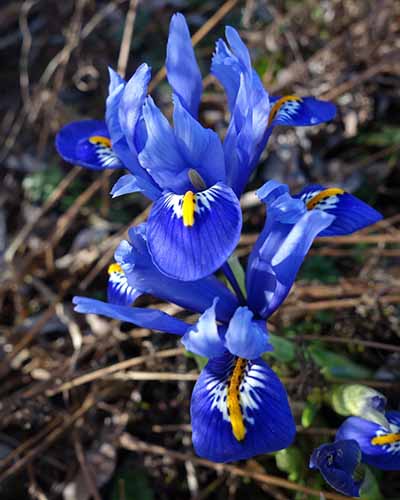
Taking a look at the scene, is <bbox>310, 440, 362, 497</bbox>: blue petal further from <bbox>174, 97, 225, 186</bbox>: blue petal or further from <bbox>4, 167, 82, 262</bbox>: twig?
<bbox>4, 167, 82, 262</bbox>: twig

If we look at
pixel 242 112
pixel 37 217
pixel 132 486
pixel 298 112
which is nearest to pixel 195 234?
pixel 242 112

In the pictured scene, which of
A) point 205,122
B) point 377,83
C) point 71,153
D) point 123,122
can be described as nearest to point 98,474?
point 71,153

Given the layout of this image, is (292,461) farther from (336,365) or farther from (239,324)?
(239,324)

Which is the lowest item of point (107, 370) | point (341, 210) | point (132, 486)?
point (132, 486)

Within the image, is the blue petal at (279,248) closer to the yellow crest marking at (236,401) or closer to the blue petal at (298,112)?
the yellow crest marking at (236,401)

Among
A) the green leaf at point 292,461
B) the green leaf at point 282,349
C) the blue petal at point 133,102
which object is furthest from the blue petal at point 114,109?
the green leaf at point 292,461

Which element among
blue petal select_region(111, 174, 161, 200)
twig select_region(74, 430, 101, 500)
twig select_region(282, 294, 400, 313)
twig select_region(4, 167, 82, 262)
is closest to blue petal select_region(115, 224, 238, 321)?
blue petal select_region(111, 174, 161, 200)

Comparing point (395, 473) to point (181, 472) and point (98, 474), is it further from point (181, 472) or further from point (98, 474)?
point (98, 474)
